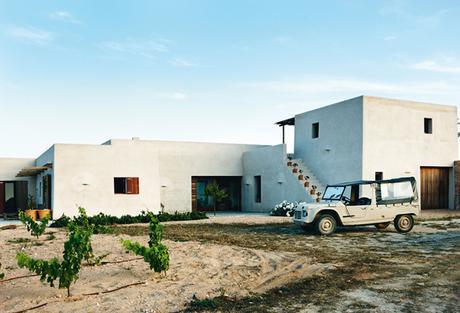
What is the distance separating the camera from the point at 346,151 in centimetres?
1945

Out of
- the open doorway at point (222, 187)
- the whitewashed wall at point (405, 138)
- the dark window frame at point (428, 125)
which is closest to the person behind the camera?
the whitewashed wall at point (405, 138)

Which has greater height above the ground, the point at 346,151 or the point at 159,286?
the point at 346,151

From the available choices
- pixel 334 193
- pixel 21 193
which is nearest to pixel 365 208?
pixel 334 193

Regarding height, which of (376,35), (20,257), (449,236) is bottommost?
(449,236)

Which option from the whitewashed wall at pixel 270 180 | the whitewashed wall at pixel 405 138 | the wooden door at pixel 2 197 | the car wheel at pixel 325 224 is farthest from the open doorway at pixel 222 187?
the car wheel at pixel 325 224

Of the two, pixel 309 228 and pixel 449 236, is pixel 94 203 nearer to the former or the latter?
pixel 309 228

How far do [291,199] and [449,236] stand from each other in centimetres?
915

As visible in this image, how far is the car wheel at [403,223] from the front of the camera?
1308 centimetres

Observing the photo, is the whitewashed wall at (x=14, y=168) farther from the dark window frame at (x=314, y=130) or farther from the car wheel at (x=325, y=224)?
the car wheel at (x=325, y=224)

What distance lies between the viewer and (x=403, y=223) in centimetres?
1312

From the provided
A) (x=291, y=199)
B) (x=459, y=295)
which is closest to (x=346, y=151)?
(x=291, y=199)

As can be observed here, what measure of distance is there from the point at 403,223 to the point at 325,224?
8.60 ft

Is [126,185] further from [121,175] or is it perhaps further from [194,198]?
[194,198]

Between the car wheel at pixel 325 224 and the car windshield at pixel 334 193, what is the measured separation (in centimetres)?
79
